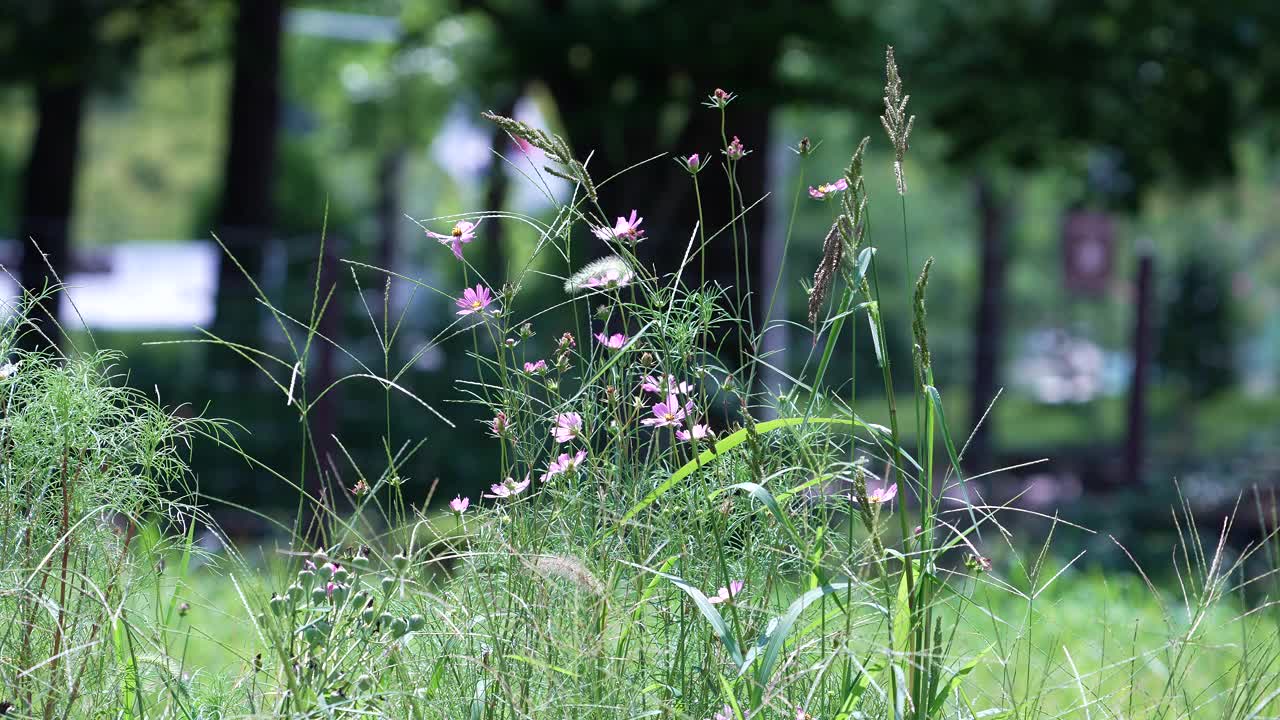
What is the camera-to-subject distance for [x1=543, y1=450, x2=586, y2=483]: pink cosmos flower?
6.09ft

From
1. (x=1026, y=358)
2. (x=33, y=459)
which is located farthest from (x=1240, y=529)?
(x=1026, y=358)

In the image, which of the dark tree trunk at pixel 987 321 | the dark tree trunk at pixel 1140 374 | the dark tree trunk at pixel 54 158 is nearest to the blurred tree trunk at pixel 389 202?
the dark tree trunk at pixel 54 158

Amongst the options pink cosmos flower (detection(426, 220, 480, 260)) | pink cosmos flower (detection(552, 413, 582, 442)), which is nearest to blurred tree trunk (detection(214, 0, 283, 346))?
pink cosmos flower (detection(426, 220, 480, 260))

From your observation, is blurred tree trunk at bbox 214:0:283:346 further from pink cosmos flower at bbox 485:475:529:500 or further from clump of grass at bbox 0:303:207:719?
pink cosmos flower at bbox 485:475:529:500

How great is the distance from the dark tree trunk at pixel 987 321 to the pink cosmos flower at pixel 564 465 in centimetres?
765

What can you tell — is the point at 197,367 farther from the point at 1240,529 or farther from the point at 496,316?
the point at 496,316

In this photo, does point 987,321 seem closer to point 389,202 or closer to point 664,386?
point 389,202

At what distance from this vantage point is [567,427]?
1.90 meters

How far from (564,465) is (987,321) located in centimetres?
1218

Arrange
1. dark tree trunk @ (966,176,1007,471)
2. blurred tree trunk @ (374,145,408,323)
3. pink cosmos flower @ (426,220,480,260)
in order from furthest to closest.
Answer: blurred tree trunk @ (374,145,408,323), dark tree trunk @ (966,176,1007,471), pink cosmos flower @ (426,220,480,260)

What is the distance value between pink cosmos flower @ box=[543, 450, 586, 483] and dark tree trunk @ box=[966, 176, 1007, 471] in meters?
7.65

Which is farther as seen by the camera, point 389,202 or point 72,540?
point 389,202

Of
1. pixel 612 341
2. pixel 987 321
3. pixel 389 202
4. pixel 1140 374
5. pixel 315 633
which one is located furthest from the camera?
pixel 389 202

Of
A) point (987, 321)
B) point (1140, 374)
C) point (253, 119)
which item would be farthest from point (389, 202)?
point (1140, 374)
